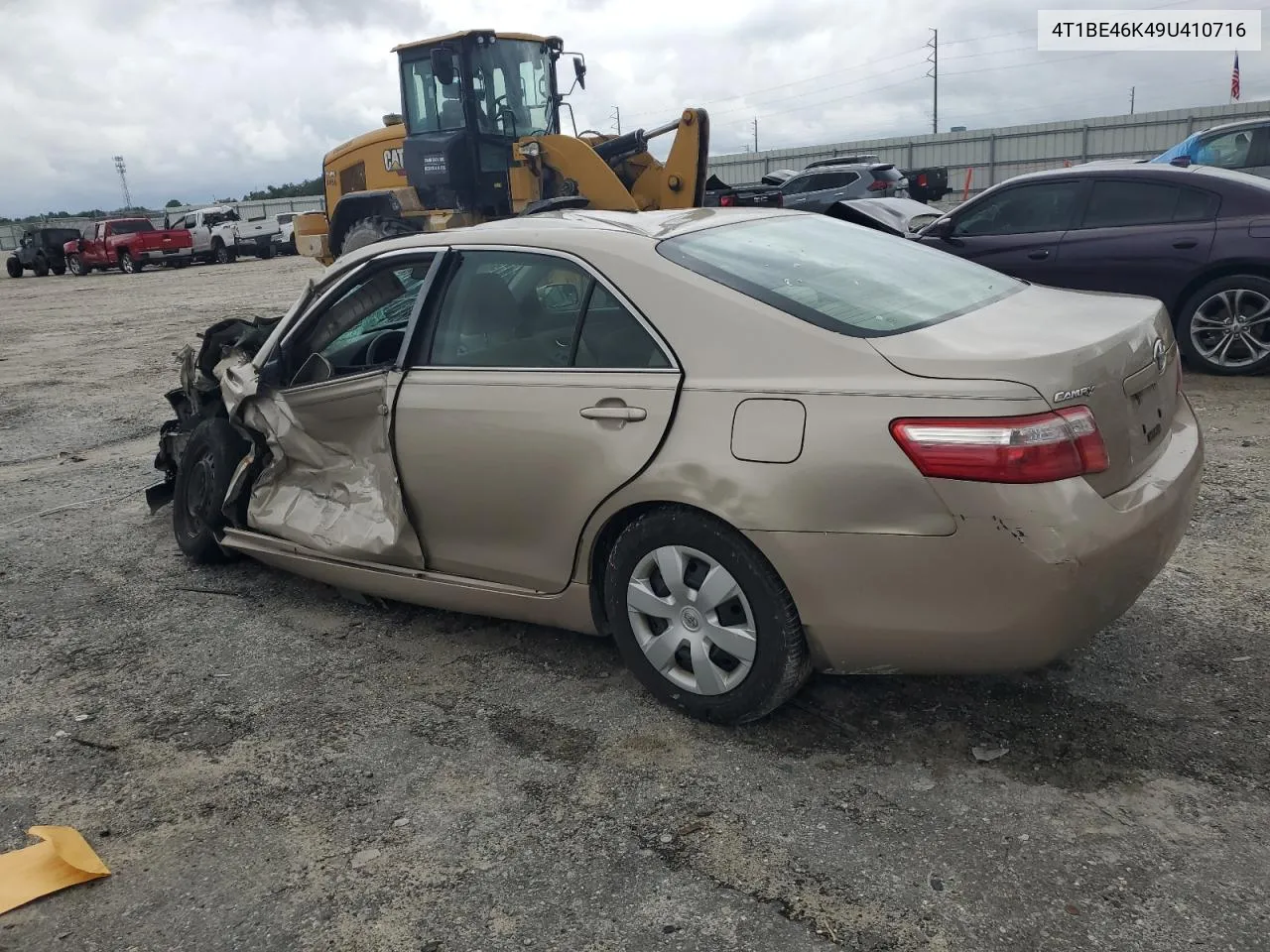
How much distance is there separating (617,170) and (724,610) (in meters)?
10.6

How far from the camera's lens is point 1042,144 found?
1196 inches

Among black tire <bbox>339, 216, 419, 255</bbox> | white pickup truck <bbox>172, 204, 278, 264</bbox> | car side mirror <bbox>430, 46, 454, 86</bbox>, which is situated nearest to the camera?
car side mirror <bbox>430, 46, 454, 86</bbox>

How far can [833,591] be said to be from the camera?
279 cm

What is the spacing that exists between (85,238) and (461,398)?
33976 mm

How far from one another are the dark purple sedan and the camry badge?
5154 millimetres

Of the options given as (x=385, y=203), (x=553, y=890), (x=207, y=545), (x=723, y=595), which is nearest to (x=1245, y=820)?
(x=723, y=595)

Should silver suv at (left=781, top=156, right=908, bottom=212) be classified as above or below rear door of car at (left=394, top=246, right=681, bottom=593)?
above

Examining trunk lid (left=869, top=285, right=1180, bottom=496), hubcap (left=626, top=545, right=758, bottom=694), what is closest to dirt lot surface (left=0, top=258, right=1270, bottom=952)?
hubcap (left=626, top=545, right=758, bottom=694)

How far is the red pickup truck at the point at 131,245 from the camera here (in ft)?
104

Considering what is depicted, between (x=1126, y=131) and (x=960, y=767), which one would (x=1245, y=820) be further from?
(x=1126, y=131)

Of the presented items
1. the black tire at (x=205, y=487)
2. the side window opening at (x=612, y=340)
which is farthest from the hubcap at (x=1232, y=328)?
the black tire at (x=205, y=487)

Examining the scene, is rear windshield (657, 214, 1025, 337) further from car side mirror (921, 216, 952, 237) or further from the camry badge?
car side mirror (921, 216, 952, 237)

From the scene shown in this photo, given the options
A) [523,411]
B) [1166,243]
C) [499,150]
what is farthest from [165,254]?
[523,411]

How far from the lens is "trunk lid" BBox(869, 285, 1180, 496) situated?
2662mm
